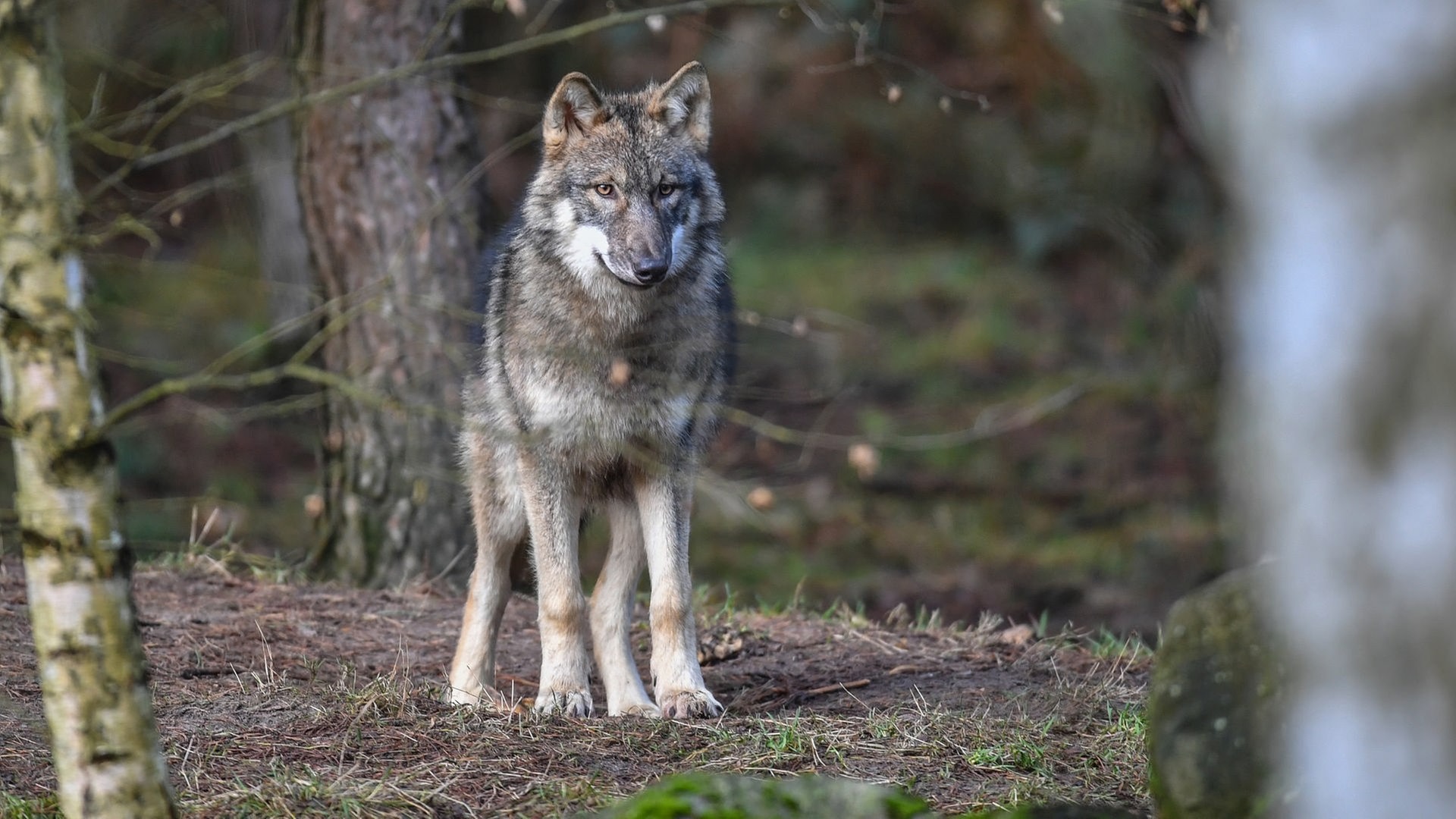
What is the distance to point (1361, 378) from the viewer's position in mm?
1978

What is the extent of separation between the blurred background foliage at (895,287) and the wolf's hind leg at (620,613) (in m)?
2.02

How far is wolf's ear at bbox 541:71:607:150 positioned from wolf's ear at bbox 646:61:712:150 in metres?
0.23

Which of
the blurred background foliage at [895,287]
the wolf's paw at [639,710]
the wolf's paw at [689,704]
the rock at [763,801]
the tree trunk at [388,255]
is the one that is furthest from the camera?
the blurred background foliage at [895,287]

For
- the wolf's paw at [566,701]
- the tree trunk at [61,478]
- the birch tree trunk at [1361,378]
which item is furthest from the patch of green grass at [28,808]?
the birch tree trunk at [1361,378]

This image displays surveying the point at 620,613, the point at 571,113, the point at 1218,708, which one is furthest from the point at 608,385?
the point at 1218,708

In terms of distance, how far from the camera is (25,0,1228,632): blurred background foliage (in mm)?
11305

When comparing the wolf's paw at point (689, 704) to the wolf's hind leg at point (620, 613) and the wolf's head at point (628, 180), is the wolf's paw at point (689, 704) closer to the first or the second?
the wolf's hind leg at point (620, 613)

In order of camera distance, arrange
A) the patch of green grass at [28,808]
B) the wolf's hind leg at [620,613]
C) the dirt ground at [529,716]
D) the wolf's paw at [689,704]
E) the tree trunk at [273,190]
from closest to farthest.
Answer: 1. the patch of green grass at [28,808]
2. the dirt ground at [529,716]
3. the wolf's paw at [689,704]
4. the wolf's hind leg at [620,613]
5. the tree trunk at [273,190]

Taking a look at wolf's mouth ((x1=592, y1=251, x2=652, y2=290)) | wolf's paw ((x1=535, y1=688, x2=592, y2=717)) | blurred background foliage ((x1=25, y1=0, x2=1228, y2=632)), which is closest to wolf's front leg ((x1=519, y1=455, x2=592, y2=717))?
wolf's paw ((x1=535, y1=688, x2=592, y2=717))

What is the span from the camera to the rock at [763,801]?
2916 mm

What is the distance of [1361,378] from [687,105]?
418 cm

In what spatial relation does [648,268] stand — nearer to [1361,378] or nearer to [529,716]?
[529,716]

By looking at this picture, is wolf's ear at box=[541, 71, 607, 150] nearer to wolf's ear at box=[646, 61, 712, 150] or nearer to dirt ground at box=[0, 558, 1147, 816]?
wolf's ear at box=[646, 61, 712, 150]

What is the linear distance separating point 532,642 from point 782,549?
17.9ft
